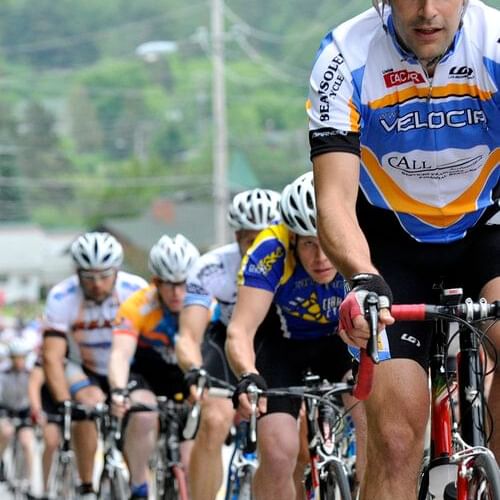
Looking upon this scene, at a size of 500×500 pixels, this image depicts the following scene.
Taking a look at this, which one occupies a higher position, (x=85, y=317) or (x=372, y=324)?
(x=85, y=317)

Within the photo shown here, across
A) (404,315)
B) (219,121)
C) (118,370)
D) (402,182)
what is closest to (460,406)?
(404,315)

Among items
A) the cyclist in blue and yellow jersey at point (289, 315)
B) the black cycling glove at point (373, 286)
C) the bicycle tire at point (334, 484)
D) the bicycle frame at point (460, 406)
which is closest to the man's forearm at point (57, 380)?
the cyclist in blue and yellow jersey at point (289, 315)

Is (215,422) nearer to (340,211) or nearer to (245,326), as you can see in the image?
(245,326)

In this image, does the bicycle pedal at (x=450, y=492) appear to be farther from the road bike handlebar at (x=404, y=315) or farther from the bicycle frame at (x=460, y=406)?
the road bike handlebar at (x=404, y=315)

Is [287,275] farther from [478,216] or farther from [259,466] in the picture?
[478,216]

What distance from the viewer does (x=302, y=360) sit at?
8656 millimetres

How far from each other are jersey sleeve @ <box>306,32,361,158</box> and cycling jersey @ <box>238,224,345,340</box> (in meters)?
2.42

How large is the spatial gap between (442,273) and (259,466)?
260 cm

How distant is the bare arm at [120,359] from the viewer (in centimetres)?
1062

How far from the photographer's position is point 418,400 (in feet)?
18.2

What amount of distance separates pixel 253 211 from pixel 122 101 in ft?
330

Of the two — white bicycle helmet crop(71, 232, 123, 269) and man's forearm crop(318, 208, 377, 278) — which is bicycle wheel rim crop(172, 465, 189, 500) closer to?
white bicycle helmet crop(71, 232, 123, 269)

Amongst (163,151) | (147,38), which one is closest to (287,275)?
(163,151)

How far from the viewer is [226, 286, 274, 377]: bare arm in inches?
307
